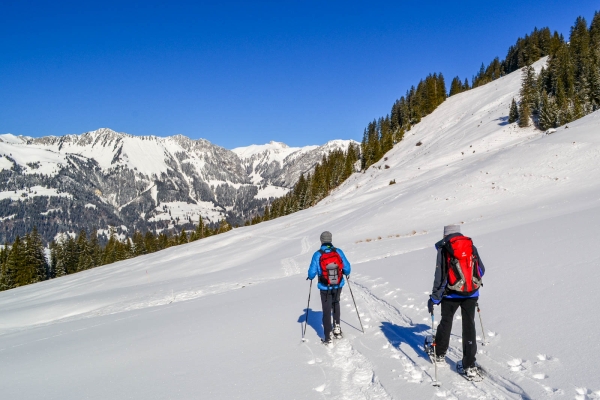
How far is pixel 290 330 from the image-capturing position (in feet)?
28.3

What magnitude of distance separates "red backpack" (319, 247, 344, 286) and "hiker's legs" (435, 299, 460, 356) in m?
2.54

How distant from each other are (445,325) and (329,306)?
9.08ft

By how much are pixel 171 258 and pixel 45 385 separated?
31613mm

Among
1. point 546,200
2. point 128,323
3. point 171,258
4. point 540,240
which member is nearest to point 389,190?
point 546,200

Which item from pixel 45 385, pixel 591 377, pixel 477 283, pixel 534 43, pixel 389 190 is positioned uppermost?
pixel 534 43

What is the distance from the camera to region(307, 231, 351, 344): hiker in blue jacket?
7.66 m

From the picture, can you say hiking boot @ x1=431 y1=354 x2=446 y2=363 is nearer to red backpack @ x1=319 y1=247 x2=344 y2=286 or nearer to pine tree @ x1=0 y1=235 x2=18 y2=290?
red backpack @ x1=319 y1=247 x2=344 y2=286

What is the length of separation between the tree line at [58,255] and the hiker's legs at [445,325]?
238 feet

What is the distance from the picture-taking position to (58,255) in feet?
235

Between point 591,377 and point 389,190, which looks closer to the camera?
point 591,377

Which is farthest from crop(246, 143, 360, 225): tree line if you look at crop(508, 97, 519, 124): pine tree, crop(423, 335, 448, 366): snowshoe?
crop(423, 335, 448, 366): snowshoe

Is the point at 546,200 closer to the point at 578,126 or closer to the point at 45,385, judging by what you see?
the point at 578,126

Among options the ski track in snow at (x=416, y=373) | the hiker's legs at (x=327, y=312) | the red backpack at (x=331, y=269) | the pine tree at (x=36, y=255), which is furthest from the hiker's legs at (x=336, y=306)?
the pine tree at (x=36, y=255)

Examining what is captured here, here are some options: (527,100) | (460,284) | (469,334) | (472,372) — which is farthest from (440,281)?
Result: (527,100)
